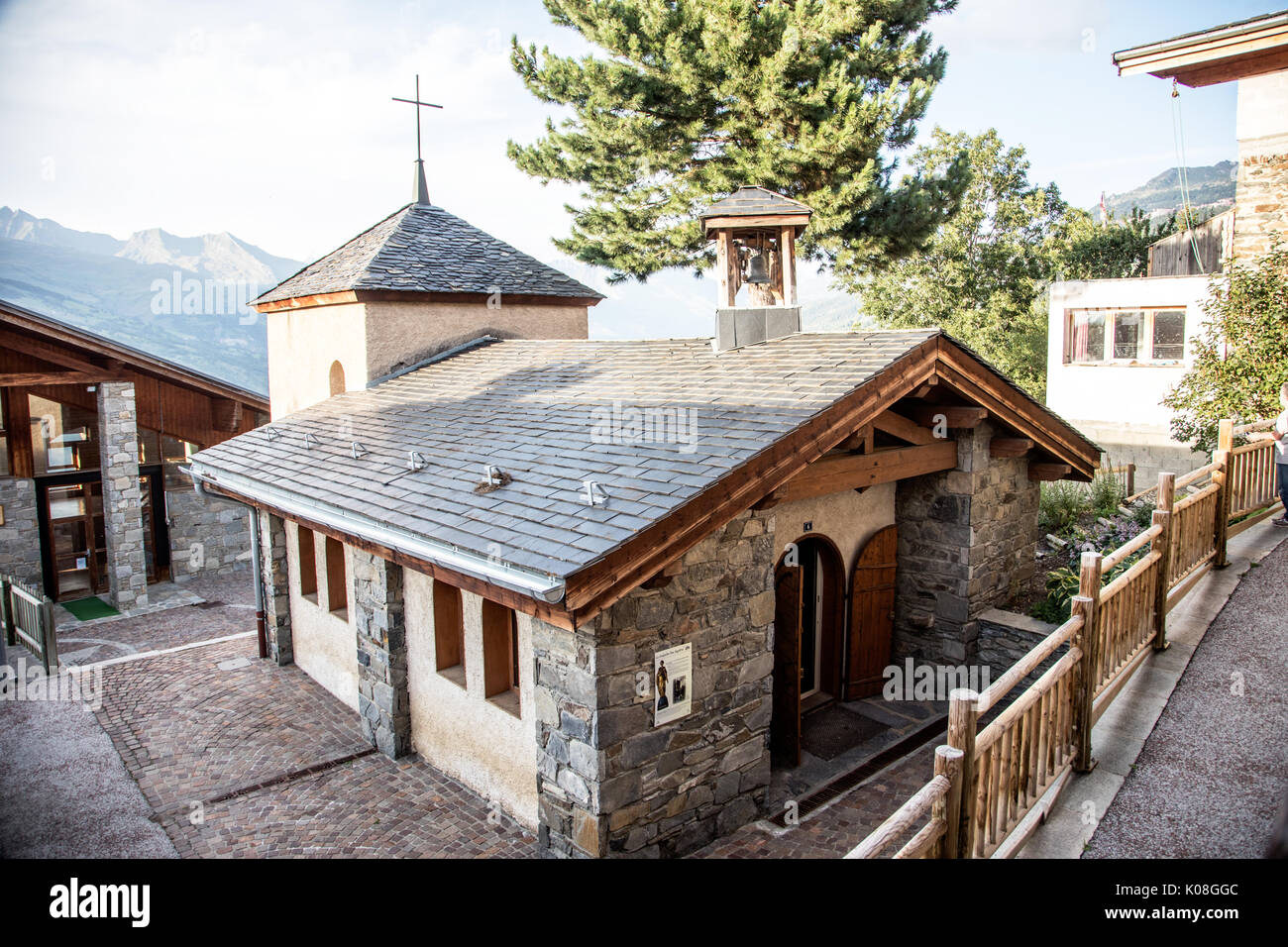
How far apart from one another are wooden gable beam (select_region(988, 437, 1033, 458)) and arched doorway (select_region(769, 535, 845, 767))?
219 centimetres

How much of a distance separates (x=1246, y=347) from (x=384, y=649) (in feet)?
37.9

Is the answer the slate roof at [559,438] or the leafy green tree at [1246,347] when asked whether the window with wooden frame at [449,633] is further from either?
the leafy green tree at [1246,347]

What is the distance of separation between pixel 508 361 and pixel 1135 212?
34.7 meters

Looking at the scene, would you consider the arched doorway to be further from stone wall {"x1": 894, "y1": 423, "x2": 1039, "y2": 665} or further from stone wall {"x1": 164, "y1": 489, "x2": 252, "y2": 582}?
stone wall {"x1": 164, "y1": 489, "x2": 252, "y2": 582}

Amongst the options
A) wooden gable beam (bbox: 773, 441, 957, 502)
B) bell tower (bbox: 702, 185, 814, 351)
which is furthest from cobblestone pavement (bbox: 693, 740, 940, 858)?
bell tower (bbox: 702, 185, 814, 351)

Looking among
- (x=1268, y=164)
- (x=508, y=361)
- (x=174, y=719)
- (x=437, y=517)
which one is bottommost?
(x=174, y=719)

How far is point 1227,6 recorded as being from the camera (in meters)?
11.3

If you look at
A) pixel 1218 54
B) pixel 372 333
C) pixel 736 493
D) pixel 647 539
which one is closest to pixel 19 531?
pixel 372 333

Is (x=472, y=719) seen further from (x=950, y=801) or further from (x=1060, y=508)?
(x=1060, y=508)

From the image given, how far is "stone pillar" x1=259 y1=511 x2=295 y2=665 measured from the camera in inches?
457

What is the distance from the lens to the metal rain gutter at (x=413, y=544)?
5156 millimetres
